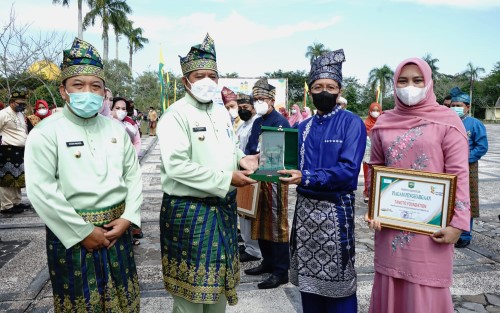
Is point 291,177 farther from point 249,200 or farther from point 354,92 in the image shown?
point 354,92

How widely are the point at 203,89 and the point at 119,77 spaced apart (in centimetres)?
3540

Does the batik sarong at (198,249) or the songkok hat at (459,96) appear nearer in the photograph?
the batik sarong at (198,249)

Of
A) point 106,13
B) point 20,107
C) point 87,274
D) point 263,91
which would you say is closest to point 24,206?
point 20,107

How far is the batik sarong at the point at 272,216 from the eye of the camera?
13.4 ft

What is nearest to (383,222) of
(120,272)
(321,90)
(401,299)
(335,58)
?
(401,299)

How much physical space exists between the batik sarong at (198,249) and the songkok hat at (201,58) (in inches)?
35.2

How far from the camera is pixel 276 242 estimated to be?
161 inches

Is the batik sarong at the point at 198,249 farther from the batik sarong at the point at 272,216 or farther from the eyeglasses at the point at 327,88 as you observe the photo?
the batik sarong at the point at 272,216

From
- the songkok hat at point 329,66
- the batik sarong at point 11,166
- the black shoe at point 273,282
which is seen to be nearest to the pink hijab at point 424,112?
the songkok hat at point 329,66

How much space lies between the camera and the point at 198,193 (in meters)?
2.45

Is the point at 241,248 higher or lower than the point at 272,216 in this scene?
lower

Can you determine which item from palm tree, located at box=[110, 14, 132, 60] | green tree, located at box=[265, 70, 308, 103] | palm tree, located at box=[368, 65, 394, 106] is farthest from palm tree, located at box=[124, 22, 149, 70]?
palm tree, located at box=[368, 65, 394, 106]

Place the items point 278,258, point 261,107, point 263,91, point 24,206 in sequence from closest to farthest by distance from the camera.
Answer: point 278,258 < point 261,107 < point 263,91 < point 24,206

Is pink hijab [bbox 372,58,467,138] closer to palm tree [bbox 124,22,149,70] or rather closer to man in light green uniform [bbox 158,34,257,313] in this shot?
man in light green uniform [bbox 158,34,257,313]
